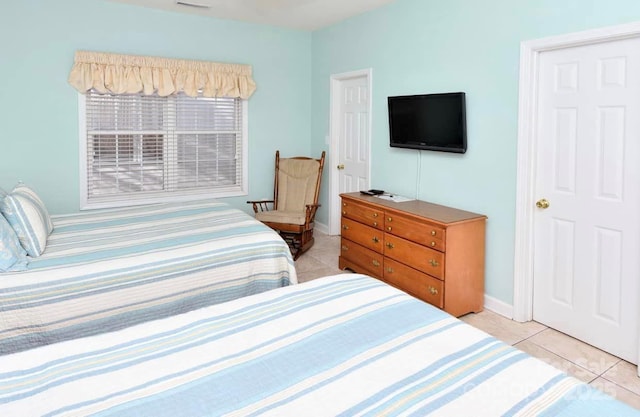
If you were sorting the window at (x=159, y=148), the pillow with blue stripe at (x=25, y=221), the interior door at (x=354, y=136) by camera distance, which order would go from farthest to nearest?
the interior door at (x=354, y=136) → the window at (x=159, y=148) → the pillow with blue stripe at (x=25, y=221)

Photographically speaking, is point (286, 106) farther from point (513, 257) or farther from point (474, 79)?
point (513, 257)

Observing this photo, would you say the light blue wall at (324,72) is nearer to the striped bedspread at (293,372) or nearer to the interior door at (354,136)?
the interior door at (354,136)

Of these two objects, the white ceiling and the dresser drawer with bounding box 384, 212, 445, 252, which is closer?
the dresser drawer with bounding box 384, 212, 445, 252

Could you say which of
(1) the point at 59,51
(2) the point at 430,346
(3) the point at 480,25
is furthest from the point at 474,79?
(1) the point at 59,51

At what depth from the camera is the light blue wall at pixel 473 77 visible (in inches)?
116

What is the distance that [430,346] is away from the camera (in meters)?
1.32

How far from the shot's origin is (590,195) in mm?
2752

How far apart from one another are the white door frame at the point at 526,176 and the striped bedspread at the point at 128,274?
1.66 m

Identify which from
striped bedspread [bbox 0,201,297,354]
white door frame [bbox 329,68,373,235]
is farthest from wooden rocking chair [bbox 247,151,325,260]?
striped bedspread [bbox 0,201,297,354]

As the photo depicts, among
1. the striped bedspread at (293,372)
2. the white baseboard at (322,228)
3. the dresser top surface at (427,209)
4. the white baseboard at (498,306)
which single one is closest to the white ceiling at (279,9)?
the dresser top surface at (427,209)

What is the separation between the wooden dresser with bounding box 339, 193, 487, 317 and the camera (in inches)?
123

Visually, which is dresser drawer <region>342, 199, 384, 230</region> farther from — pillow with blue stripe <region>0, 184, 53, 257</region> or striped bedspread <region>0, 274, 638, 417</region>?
pillow with blue stripe <region>0, 184, 53, 257</region>

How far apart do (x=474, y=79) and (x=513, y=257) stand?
1420 millimetres

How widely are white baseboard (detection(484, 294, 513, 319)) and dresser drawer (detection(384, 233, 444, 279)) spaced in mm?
583
